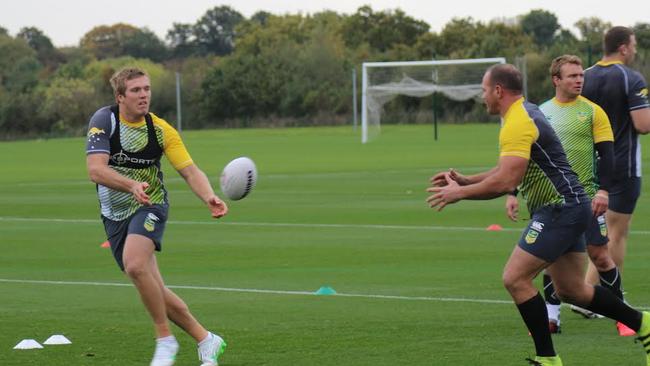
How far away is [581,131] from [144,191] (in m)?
3.54

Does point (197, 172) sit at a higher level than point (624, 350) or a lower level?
higher

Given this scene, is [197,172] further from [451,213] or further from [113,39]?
[113,39]

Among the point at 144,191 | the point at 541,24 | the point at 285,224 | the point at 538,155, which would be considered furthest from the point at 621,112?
the point at 541,24

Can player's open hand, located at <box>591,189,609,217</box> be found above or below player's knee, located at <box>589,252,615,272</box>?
above

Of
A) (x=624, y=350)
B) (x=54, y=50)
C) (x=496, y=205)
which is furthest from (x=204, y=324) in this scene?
(x=54, y=50)

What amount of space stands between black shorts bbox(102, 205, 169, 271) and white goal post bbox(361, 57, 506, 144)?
54908 millimetres

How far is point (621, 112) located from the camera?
12297 mm

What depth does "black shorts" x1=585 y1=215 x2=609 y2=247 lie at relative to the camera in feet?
37.3

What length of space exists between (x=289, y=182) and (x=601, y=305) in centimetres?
2592

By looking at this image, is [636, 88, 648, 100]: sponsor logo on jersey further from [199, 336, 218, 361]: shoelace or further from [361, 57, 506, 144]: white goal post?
[361, 57, 506, 144]: white goal post

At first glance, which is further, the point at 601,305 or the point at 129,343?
the point at 129,343

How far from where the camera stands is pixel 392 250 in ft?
61.3

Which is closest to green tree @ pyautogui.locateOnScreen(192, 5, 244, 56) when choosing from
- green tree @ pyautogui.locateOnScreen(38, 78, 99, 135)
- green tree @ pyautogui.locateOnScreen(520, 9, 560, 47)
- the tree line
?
green tree @ pyautogui.locateOnScreen(520, 9, 560, 47)

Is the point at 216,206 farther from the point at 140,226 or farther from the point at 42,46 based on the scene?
the point at 42,46
